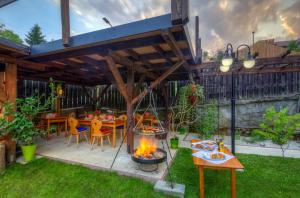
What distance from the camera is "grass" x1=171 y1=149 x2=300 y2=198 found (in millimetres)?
2434

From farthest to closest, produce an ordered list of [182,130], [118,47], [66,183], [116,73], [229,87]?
[229,87]
[182,130]
[116,73]
[118,47]
[66,183]

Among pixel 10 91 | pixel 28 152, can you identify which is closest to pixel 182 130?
pixel 28 152

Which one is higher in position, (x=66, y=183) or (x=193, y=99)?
(x=193, y=99)

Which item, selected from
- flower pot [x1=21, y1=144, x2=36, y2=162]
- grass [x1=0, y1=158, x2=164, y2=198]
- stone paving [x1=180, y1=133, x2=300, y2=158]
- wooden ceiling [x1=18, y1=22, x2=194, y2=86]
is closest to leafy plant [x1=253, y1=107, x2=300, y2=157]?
stone paving [x1=180, y1=133, x2=300, y2=158]

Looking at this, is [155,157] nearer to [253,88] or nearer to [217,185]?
[217,185]

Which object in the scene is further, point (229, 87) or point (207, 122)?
point (229, 87)

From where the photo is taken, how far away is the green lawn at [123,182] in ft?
7.89

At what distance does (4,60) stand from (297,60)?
7299 mm

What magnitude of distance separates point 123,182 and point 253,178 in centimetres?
240

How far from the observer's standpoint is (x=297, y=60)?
14.0 ft

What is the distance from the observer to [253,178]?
2.84m

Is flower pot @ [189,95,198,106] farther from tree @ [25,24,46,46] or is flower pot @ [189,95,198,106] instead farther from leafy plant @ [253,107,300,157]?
tree @ [25,24,46,46]

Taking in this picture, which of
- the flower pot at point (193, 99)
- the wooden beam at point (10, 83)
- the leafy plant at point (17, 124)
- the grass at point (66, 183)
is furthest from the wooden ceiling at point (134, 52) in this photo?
the grass at point (66, 183)

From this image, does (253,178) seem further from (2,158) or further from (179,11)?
(2,158)
